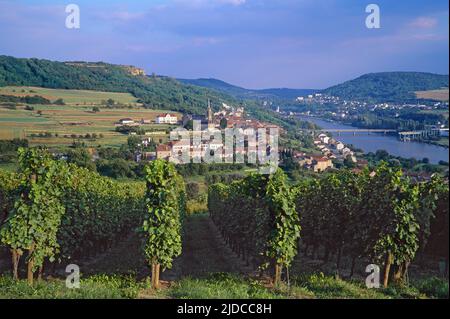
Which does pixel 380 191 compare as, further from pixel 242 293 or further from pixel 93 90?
pixel 93 90

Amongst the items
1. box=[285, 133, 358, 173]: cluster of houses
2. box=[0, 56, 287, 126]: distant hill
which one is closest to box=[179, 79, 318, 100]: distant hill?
box=[0, 56, 287, 126]: distant hill

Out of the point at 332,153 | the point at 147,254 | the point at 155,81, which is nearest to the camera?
the point at 147,254

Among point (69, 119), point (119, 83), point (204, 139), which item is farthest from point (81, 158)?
point (119, 83)

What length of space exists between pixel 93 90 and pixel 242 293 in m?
81.9

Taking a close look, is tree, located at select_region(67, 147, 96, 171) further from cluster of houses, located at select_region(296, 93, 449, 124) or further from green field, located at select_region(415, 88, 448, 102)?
green field, located at select_region(415, 88, 448, 102)

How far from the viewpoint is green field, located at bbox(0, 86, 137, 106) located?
68.9 metres

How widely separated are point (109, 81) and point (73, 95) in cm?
2098

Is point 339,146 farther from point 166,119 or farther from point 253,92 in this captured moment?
point 253,92

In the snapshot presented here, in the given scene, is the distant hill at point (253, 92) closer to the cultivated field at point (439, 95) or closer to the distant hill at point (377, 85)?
the distant hill at point (377, 85)

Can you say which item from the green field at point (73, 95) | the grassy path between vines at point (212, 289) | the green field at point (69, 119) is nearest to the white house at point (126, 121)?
the green field at point (69, 119)

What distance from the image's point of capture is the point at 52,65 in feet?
271

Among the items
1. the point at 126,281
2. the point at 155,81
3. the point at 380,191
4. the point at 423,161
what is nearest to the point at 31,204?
the point at 126,281

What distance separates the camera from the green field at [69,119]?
56094mm

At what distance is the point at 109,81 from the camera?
97.2m
